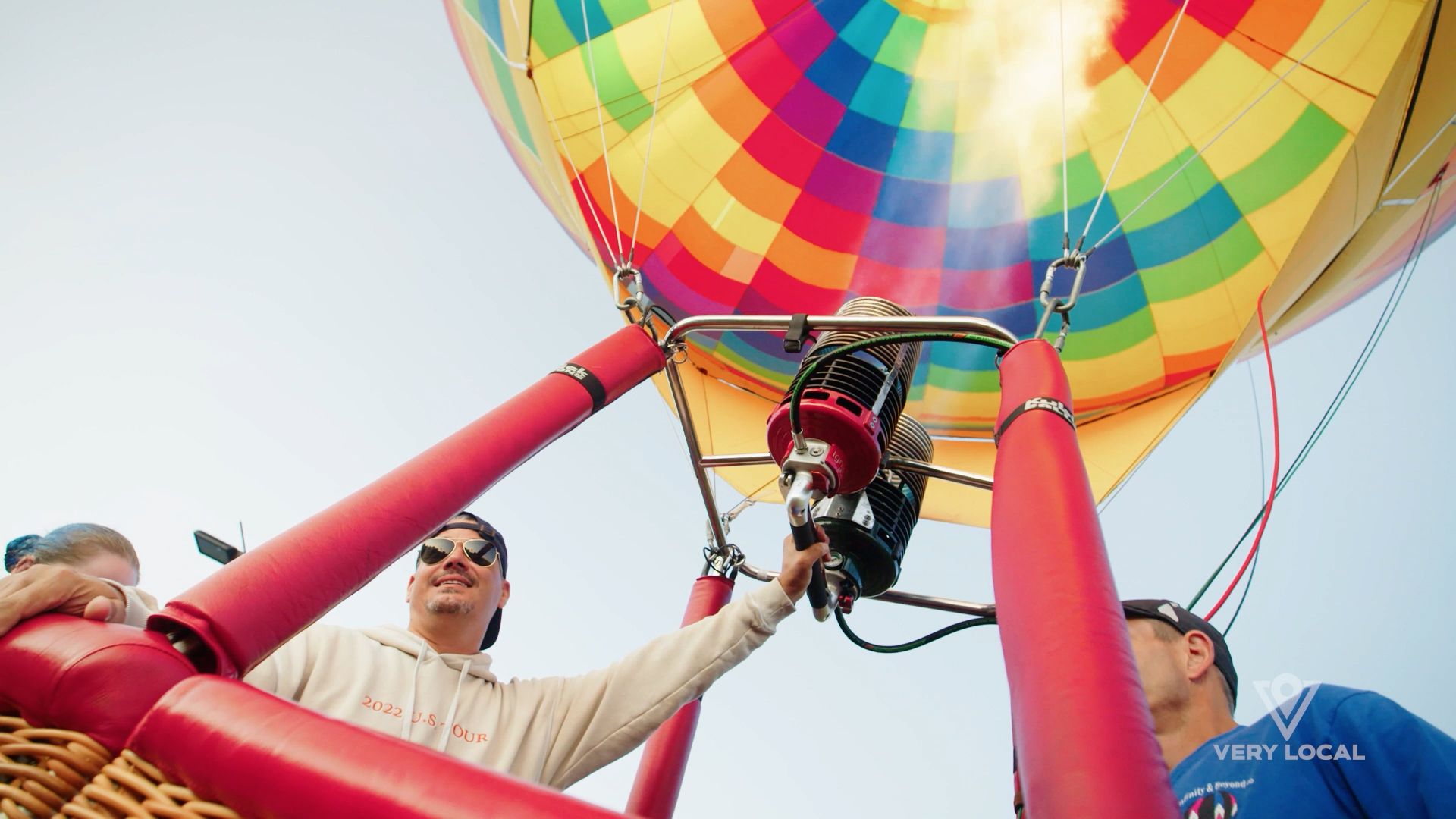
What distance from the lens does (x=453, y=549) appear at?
2.04 metres

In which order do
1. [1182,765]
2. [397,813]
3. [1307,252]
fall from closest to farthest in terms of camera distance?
[397,813] < [1182,765] < [1307,252]

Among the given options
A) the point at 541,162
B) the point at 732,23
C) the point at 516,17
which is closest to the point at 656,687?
the point at 541,162

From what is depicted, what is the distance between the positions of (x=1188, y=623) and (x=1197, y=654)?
0.06m

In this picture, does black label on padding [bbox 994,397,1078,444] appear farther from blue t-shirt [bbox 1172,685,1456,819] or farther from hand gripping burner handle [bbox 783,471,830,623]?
blue t-shirt [bbox 1172,685,1456,819]

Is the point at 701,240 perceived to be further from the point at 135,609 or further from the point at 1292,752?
the point at 1292,752

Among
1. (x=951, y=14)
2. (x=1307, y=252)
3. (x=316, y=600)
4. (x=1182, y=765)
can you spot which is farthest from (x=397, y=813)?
(x=951, y=14)

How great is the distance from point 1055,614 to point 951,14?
3.51 metres

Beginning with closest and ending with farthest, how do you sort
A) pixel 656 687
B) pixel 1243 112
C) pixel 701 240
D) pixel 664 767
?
1. pixel 656 687
2. pixel 664 767
3. pixel 1243 112
4. pixel 701 240

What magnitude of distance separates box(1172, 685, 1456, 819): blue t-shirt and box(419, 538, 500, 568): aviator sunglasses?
1358mm

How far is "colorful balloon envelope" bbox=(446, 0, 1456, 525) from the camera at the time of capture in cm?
382

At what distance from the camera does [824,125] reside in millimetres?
4184

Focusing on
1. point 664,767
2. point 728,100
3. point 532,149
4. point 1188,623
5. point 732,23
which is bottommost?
point 664,767

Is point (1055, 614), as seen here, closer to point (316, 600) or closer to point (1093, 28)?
point (316, 600)

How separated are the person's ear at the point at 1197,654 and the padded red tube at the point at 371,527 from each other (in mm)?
1281
